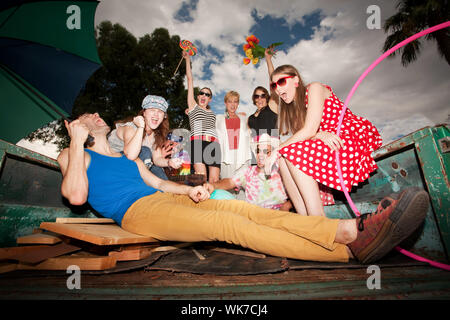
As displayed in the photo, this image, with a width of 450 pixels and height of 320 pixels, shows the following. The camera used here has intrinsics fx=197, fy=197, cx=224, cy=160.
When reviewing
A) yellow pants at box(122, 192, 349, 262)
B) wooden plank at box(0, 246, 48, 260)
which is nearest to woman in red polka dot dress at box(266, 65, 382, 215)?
yellow pants at box(122, 192, 349, 262)

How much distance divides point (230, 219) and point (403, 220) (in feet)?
4.04

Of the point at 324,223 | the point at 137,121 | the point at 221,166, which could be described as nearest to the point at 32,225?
the point at 137,121

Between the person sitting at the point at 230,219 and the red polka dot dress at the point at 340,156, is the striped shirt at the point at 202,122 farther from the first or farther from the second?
the red polka dot dress at the point at 340,156

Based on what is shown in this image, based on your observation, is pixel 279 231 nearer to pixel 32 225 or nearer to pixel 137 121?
pixel 137 121

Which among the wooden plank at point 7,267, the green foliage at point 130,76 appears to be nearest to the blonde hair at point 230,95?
the wooden plank at point 7,267

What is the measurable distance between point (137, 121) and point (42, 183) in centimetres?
141

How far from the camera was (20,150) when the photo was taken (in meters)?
2.12

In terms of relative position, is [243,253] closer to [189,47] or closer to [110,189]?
[110,189]

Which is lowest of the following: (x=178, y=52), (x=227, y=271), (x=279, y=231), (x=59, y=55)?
A: (x=227, y=271)

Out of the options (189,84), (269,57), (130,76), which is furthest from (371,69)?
(130,76)

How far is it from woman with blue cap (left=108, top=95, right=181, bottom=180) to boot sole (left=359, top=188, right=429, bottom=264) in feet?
8.99

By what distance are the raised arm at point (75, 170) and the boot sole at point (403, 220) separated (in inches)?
100

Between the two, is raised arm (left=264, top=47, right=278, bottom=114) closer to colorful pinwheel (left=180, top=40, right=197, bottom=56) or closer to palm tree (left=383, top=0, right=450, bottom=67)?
colorful pinwheel (left=180, top=40, right=197, bottom=56)

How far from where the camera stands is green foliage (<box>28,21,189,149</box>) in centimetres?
1675
